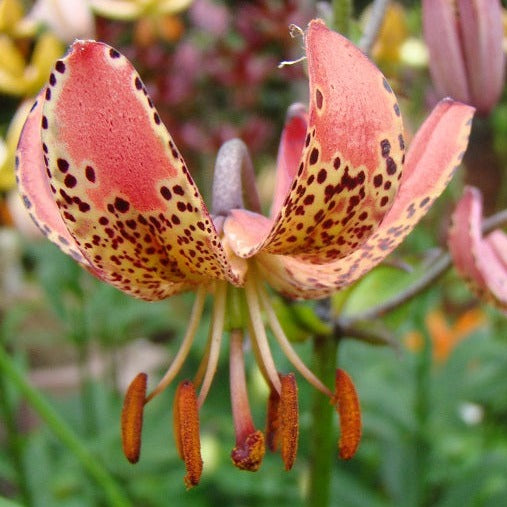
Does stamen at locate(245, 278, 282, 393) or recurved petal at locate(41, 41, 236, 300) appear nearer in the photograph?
recurved petal at locate(41, 41, 236, 300)

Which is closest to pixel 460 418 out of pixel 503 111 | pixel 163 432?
pixel 163 432

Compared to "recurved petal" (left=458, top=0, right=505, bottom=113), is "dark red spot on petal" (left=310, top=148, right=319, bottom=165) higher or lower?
lower

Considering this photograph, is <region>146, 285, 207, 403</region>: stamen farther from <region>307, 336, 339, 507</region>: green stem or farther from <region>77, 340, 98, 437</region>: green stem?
<region>77, 340, 98, 437</region>: green stem

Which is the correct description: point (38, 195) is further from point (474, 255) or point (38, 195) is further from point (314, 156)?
point (474, 255)

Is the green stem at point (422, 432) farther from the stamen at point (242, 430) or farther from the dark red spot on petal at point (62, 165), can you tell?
the dark red spot on petal at point (62, 165)

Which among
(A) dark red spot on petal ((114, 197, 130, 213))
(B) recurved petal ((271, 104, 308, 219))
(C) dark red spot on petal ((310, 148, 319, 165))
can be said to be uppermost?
(B) recurved petal ((271, 104, 308, 219))

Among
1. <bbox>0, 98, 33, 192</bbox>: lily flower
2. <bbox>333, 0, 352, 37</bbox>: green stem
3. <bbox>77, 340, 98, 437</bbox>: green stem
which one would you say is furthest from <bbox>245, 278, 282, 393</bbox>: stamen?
<bbox>77, 340, 98, 437</bbox>: green stem

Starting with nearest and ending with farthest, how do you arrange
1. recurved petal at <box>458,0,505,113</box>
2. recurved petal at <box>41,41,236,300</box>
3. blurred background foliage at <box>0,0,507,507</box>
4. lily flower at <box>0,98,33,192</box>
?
recurved petal at <box>41,41,236,300</box> < recurved petal at <box>458,0,505,113</box> < lily flower at <box>0,98,33,192</box> < blurred background foliage at <box>0,0,507,507</box>

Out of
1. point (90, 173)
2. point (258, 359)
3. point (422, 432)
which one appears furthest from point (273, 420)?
point (422, 432)
